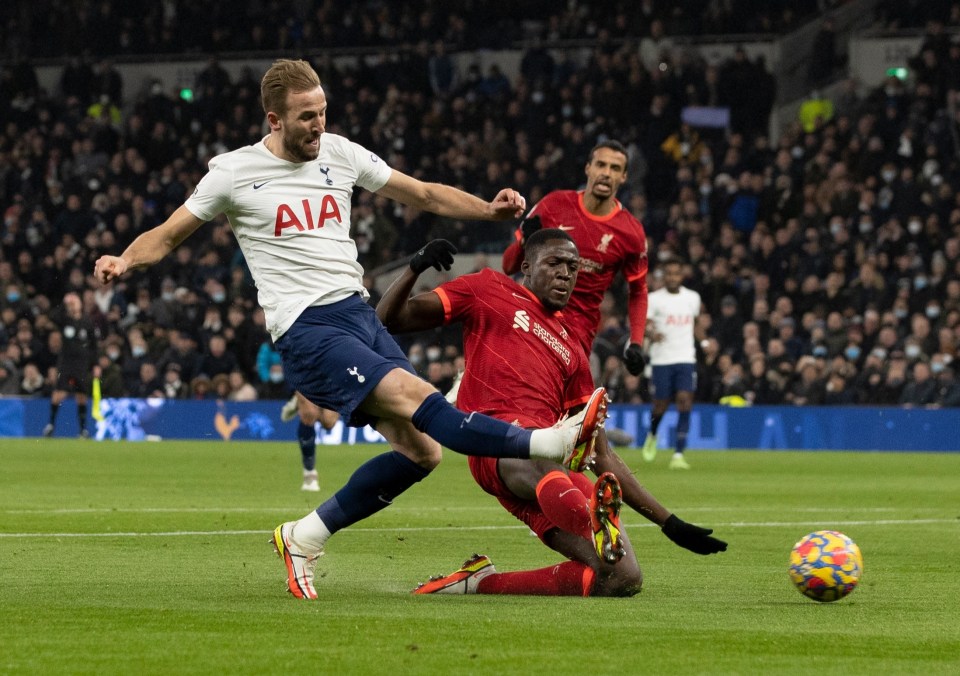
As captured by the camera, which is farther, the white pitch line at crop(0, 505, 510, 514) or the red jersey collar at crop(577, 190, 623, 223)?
the white pitch line at crop(0, 505, 510, 514)

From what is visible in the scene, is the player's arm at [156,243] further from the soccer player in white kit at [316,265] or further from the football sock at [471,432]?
the football sock at [471,432]

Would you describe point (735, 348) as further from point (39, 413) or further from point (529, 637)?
point (529, 637)

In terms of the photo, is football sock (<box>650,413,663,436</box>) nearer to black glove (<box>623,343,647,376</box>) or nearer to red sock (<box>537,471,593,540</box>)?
black glove (<box>623,343,647,376</box>)

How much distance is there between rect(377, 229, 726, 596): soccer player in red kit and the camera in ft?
24.0

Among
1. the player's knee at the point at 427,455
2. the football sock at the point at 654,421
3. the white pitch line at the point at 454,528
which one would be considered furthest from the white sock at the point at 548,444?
the football sock at the point at 654,421

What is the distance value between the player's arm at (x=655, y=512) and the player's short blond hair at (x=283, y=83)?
202 centimetres

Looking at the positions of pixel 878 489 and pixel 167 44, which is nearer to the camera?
pixel 878 489

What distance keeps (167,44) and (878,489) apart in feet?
75.6

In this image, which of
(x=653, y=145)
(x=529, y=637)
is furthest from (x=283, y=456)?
(x=529, y=637)

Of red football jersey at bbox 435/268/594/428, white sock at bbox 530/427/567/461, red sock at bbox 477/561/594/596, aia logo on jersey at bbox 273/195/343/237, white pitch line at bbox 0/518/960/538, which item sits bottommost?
white pitch line at bbox 0/518/960/538

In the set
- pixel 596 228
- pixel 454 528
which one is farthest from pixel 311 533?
pixel 454 528

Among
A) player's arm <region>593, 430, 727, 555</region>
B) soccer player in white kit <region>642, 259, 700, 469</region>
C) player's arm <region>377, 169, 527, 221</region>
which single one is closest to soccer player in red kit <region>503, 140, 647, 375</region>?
player's arm <region>593, 430, 727, 555</region>

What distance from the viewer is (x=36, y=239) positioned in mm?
30234

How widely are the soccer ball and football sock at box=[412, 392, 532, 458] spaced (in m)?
1.32
